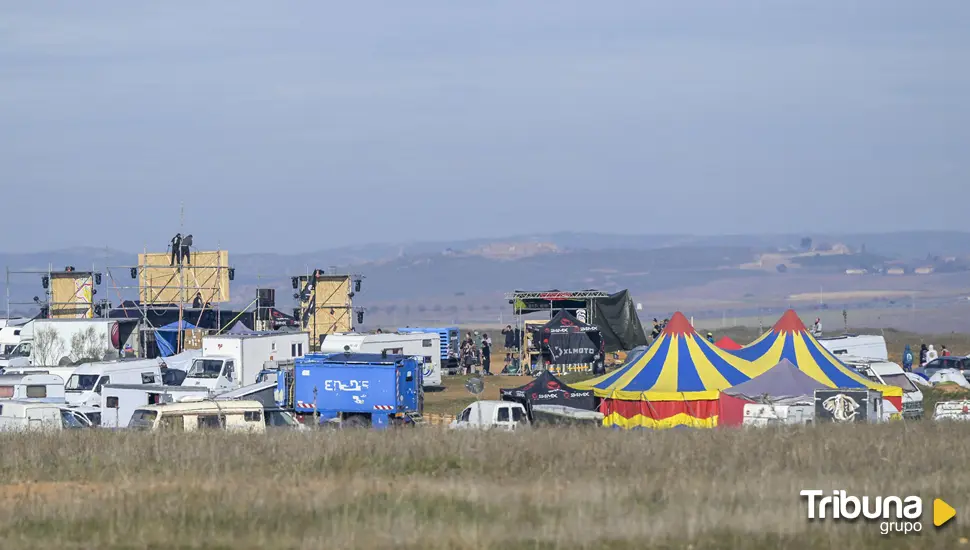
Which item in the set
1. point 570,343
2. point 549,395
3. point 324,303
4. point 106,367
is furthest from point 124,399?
point 324,303

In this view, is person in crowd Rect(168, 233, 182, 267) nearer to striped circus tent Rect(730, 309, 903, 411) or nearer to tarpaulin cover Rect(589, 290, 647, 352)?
tarpaulin cover Rect(589, 290, 647, 352)

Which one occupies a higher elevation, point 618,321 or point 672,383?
point 618,321

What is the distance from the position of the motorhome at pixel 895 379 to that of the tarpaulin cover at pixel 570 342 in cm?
1580

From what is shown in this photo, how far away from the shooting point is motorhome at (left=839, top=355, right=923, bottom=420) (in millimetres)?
34188

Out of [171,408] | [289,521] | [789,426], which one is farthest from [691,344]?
[289,521]

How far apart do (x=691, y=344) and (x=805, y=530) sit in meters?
18.7

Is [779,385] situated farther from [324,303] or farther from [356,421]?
[324,303]

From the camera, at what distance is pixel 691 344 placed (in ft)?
111

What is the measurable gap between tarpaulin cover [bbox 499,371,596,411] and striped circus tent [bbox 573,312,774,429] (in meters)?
0.48

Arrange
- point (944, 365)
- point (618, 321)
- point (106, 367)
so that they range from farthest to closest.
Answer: point (618, 321)
point (944, 365)
point (106, 367)

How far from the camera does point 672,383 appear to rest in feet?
107

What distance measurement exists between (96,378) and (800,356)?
19.1 metres

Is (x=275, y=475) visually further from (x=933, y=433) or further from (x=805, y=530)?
(x=933, y=433)

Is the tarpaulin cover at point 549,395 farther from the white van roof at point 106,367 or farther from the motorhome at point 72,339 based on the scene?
the motorhome at point 72,339
